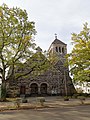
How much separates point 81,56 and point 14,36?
30.6 feet

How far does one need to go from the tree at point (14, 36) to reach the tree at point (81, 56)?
234 inches

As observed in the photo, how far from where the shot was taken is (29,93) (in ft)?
147

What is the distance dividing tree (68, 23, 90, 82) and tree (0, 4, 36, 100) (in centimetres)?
594

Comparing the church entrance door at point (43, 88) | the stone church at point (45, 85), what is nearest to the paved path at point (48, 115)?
the stone church at point (45, 85)

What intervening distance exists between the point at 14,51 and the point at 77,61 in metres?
8.66

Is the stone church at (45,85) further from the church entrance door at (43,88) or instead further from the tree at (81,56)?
the tree at (81,56)

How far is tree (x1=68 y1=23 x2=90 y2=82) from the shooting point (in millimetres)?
24547

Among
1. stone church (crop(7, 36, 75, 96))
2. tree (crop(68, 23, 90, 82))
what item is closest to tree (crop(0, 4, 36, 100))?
tree (crop(68, 23, 90, 82))

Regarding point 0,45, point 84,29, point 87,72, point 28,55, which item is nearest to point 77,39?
point 84,29

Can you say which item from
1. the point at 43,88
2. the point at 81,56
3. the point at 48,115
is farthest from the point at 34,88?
the point at 48,115

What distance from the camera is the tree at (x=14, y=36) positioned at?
78.4 ft

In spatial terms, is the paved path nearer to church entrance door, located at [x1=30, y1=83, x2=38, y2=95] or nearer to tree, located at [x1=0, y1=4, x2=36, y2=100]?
tree, located at [x1=0, y1=4, x2=36, y2=100]

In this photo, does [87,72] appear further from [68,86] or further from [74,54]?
[68,86]

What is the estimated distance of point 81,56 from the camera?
82.0 feet
